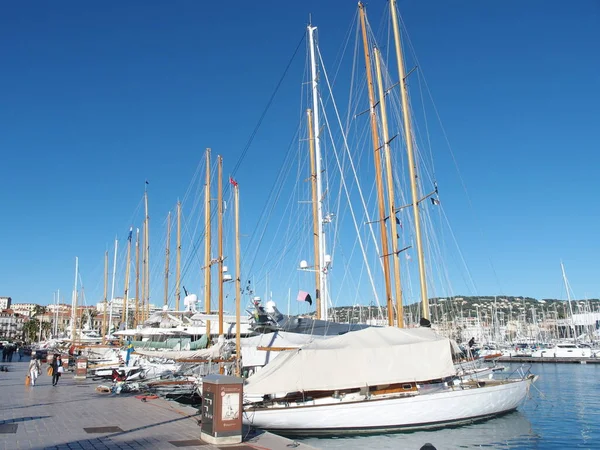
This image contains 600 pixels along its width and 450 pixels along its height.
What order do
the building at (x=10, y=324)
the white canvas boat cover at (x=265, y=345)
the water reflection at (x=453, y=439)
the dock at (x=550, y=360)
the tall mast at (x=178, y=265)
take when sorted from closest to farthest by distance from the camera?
the water reflection at (x=453, y=439), the white canvas boat cover at (x=265, y=345), the tall mast at (x=178, y=265), the dock at (x=550, y=360), the building at (x=10, y=324)

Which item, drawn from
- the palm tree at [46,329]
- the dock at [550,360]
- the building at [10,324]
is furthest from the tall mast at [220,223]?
the building at [10,324]

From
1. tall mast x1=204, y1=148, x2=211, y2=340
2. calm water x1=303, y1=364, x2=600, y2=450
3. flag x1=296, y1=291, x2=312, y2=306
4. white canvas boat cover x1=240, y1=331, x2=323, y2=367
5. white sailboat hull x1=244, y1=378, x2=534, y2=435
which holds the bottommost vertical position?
calm water x1=303, y1=364, x2=600, y2=450

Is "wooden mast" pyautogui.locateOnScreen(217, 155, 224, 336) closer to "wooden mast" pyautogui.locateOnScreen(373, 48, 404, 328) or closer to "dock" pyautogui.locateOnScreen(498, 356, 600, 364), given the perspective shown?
"wooden mast" pyautogui.locateOnScreen(373, 48, 404, 328)

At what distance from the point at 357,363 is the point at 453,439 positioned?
4119 millimetres

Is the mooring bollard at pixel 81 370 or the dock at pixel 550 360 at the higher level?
the mooring bollard at pixel 81 370

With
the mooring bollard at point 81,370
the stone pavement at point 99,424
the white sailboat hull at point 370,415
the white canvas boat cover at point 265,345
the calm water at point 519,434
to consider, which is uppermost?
the white canvas boat cover at point 265,345

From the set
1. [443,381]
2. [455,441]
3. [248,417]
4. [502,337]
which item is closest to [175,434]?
[248,417]

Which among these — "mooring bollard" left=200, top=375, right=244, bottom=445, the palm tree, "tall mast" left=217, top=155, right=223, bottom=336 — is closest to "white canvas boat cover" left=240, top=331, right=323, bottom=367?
"tall mast" left=217, top=155, right=223, bottom=336

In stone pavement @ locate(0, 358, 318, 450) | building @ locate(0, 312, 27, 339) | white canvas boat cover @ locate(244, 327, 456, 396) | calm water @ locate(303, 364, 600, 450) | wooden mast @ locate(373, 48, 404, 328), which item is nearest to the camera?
stone pavement @ locate(0, 358, 318, 450)

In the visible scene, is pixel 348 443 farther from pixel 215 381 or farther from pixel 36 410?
pixel 36 410

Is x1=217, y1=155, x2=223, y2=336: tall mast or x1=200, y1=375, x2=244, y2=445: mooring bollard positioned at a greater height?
x1=217, y1=155, x2=223, y2=336: tall mast

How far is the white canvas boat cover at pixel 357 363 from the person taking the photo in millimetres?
16438

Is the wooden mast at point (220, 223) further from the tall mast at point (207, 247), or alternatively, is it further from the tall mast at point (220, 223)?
the tall mast at point (207, 247)

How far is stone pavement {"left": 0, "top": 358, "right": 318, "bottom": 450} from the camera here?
11688 millimetres
